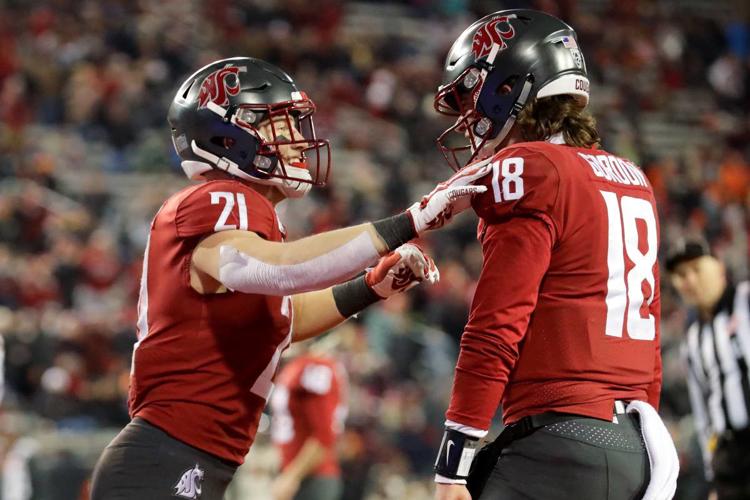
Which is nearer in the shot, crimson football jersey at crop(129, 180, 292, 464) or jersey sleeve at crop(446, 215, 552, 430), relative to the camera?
jersey sleeve at crop(446, 215, 552, 430)

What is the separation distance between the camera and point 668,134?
54.3 feet

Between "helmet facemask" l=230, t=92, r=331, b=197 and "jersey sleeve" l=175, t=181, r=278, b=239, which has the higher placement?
"helmet facemask" l=230, t=92, r=331, b=197

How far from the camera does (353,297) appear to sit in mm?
4277

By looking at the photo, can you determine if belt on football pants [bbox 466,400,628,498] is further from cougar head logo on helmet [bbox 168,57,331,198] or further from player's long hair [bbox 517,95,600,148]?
cougar head logo on helmet [bbox 168,57,331,198]

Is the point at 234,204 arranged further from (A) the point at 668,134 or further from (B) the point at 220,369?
(A) the point at 668,134

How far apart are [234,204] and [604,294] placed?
1196 millimetres

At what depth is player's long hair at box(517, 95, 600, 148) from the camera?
144 inches

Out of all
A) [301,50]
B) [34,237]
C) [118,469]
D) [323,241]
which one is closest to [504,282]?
[323,241]

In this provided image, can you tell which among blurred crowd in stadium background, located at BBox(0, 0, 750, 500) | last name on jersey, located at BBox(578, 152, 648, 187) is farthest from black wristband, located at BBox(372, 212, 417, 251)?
blurred crowd in stadium background, located at BBox(0, 0, 750, 500)

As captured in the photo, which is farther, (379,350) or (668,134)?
(668,134)

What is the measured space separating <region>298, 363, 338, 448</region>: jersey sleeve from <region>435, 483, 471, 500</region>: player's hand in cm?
416

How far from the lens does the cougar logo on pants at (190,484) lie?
3.58m

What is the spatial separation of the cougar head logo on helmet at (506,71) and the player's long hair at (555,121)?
0.09 ft

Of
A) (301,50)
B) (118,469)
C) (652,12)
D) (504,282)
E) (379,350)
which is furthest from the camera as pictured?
(652,12)
